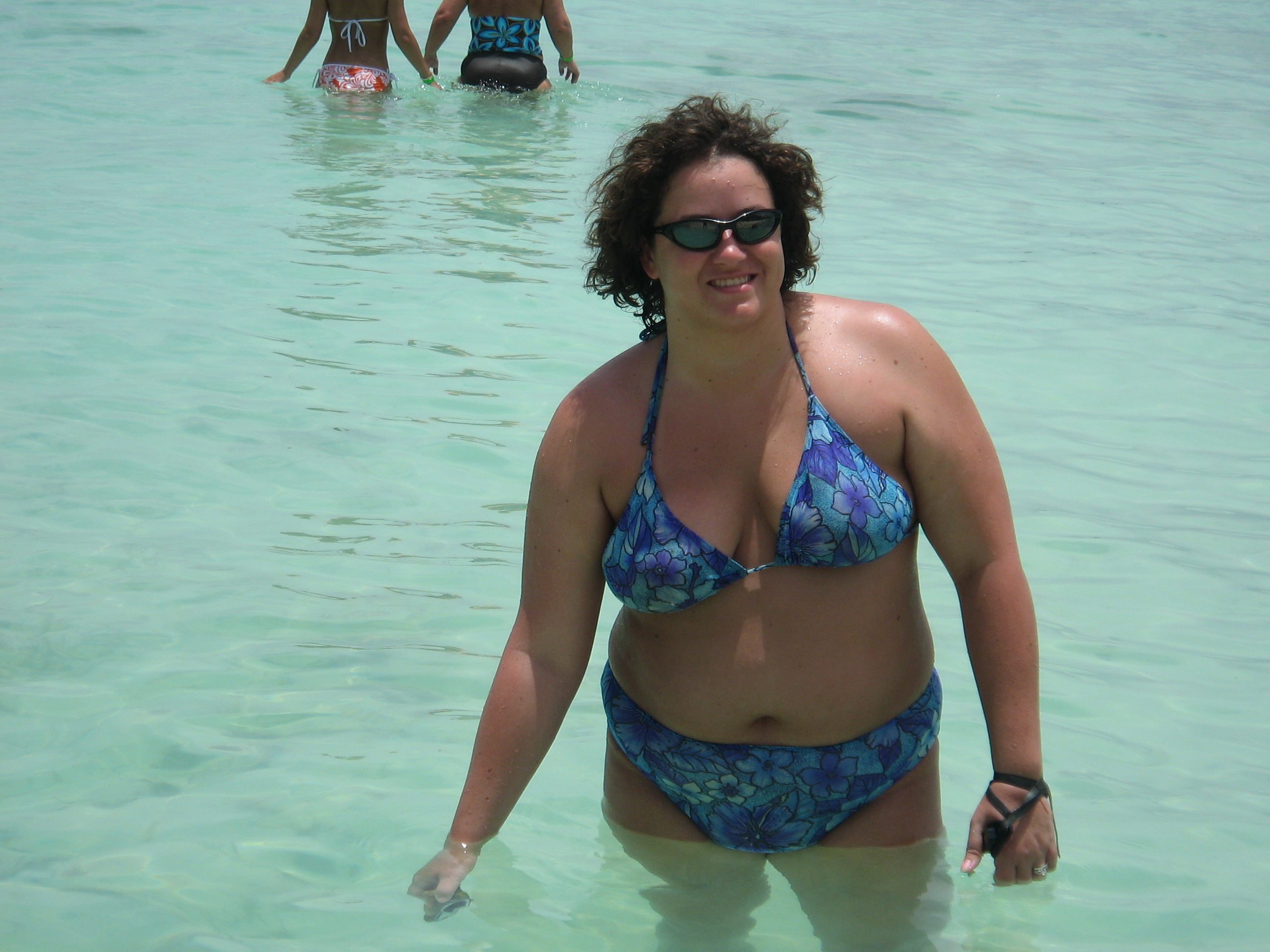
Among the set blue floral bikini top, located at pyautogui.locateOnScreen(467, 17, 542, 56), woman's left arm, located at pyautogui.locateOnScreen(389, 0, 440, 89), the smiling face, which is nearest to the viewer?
the smiling face

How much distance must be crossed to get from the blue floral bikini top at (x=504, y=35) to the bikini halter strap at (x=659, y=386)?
967cm

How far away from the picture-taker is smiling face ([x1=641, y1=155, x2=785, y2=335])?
2.22m

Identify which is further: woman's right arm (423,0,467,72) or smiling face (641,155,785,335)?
woman's right arm (423,0,467,72)

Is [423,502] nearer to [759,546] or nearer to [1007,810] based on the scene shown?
[759,546]

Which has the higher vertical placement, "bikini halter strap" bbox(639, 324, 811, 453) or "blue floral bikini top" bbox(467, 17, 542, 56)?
"blue floral bikini top" bbox(467, 17, 542, 56)

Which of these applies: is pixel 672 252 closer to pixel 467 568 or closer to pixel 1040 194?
pixel 467 568

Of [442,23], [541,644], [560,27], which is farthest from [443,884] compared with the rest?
[442,23]

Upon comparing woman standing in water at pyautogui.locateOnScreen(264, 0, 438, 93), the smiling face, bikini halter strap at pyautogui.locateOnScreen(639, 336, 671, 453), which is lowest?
bikini halter strap at pyautogui.locateOnScreen(639, 336, 671, 453)

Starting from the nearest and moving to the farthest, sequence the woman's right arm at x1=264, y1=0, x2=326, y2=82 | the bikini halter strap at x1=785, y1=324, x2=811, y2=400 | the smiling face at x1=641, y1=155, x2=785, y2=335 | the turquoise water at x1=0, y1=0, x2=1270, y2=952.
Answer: the smiling face at x1=641, y1=155, x2=785, y2=335 < the bikini halter strap at x1=785, y1=324, x2=811, y2=400 < the turquoise water at x1=0, y1=0, x2=1270, y2=952 < the woman's right arm at x1=264, y1=0, x2=326, y2=82

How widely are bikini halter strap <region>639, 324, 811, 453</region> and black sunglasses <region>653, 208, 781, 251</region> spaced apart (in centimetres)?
22

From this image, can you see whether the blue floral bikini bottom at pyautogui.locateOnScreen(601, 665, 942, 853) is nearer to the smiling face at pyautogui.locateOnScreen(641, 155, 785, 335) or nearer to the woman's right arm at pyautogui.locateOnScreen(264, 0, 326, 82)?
the smiling face at pyautogui.locateOnScreen(641, 155, 785, 335)

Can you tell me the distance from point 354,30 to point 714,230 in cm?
986

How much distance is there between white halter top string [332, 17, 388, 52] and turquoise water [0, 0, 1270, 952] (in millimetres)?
585

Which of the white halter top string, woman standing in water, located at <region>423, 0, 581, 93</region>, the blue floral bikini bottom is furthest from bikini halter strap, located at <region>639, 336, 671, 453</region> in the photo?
the white halter top string
